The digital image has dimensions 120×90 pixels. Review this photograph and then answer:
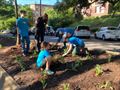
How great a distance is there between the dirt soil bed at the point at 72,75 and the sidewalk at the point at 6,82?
0.15 m

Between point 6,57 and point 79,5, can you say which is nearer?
point 6,57

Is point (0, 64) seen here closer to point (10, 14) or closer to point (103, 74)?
point (103, 74)

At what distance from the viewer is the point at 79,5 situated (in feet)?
60.8

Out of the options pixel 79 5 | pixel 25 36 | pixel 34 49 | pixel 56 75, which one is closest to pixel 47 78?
pixel 56 75

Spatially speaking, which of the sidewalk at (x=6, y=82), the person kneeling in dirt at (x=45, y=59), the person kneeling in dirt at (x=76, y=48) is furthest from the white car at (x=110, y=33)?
the person kneeling in dirt at (x=45, y=59)

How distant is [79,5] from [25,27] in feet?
18.8

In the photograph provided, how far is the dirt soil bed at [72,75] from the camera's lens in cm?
816

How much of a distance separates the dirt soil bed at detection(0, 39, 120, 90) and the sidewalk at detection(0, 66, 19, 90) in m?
0.15

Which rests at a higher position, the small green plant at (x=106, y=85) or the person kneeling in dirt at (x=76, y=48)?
the person kneeling in dirt at (x=76, y=48)

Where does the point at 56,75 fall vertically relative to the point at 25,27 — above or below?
below

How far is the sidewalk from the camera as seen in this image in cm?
919

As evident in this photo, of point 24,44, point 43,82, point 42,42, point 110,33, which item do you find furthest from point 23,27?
point 110,33

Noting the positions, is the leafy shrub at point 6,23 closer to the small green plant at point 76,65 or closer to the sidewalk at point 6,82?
the sidewalk at point 6,82

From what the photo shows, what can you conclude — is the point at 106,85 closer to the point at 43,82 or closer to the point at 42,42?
the point at 43,82
